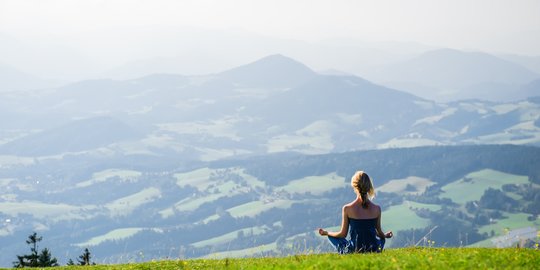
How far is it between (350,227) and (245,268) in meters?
4.11

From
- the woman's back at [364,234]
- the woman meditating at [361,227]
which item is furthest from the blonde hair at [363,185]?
the woman's back at [364,234]

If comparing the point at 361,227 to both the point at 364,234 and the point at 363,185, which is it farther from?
Result: the point at 363,185

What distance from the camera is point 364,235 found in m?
19.0

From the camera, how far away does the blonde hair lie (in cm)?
1802

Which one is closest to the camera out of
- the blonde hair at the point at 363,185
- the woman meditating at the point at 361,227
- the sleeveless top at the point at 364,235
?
the blonde hair at the point at 363,185

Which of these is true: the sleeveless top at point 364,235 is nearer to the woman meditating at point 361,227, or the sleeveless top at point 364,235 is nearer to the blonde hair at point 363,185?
the woman meditating at point 361,227

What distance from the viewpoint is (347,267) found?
1452 centimetres

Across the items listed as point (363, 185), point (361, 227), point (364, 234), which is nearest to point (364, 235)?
point (364, 234)

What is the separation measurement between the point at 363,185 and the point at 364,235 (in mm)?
1695

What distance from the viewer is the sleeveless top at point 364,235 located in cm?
1889

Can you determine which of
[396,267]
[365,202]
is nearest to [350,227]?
[365,202]

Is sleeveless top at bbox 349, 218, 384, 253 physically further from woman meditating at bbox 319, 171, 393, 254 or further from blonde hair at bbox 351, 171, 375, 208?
blonde hair at bbox 351, 171, 375, 208

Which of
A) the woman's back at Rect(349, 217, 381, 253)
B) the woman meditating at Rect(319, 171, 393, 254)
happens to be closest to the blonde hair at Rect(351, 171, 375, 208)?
the woman meditating at Rect(319, 171, 393, 254)

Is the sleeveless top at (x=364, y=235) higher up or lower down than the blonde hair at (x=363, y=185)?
lower down
